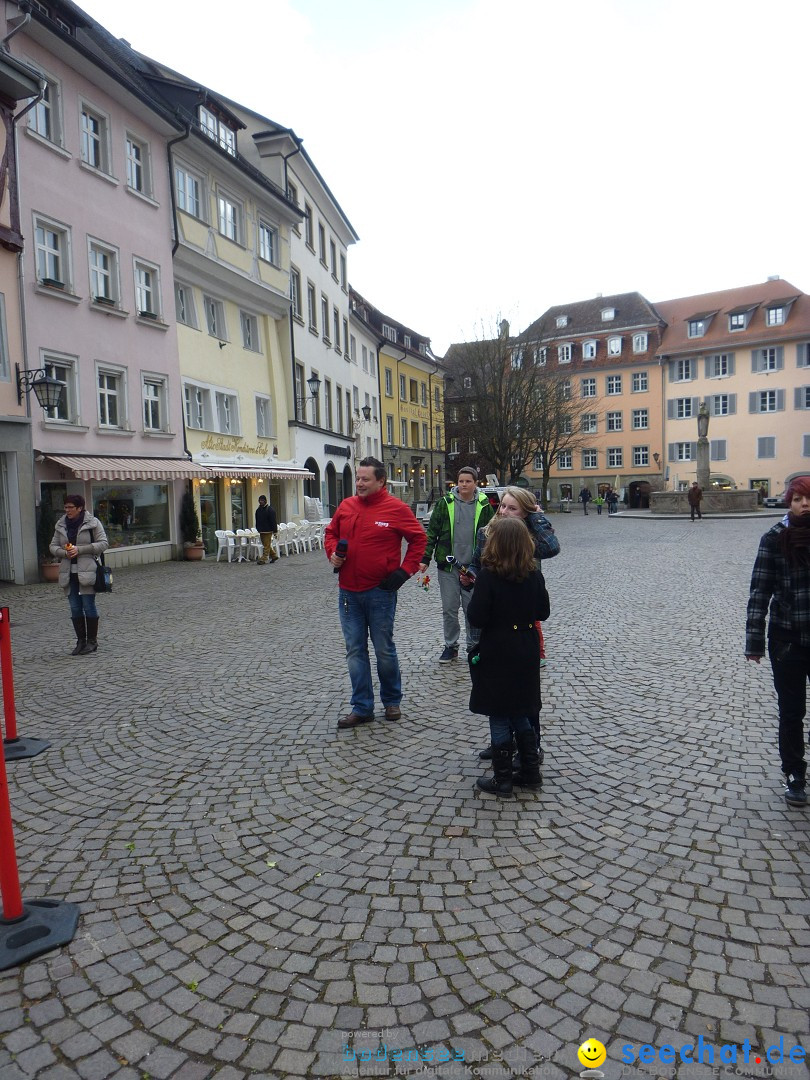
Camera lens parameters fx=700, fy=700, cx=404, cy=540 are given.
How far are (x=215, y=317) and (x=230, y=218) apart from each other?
142 inches

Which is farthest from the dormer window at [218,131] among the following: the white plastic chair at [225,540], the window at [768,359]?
the window at [768,359]

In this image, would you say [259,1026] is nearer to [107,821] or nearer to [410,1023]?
[410,1023]

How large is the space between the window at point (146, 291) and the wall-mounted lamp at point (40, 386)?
16.1 ft

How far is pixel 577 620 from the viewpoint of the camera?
925 cm

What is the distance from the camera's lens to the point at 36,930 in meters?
2.86

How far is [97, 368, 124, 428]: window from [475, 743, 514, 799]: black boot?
16.6 metres

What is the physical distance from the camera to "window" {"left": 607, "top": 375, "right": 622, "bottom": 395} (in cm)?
5844

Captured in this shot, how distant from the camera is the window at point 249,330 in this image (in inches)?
1019

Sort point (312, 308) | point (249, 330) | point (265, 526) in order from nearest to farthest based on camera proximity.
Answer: point (265, 526) → point (249, 330) → point (312, 308)

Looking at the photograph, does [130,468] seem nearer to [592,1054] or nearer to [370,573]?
[370,573]

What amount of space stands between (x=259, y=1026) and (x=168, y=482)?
1951 cm

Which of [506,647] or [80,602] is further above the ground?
[506,647]

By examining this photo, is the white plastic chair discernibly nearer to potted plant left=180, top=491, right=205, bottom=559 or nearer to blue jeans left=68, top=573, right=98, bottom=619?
potted plant left=180, top=491, right=205, bottom=559

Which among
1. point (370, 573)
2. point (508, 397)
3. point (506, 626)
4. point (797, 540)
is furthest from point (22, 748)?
point (508, 397)
